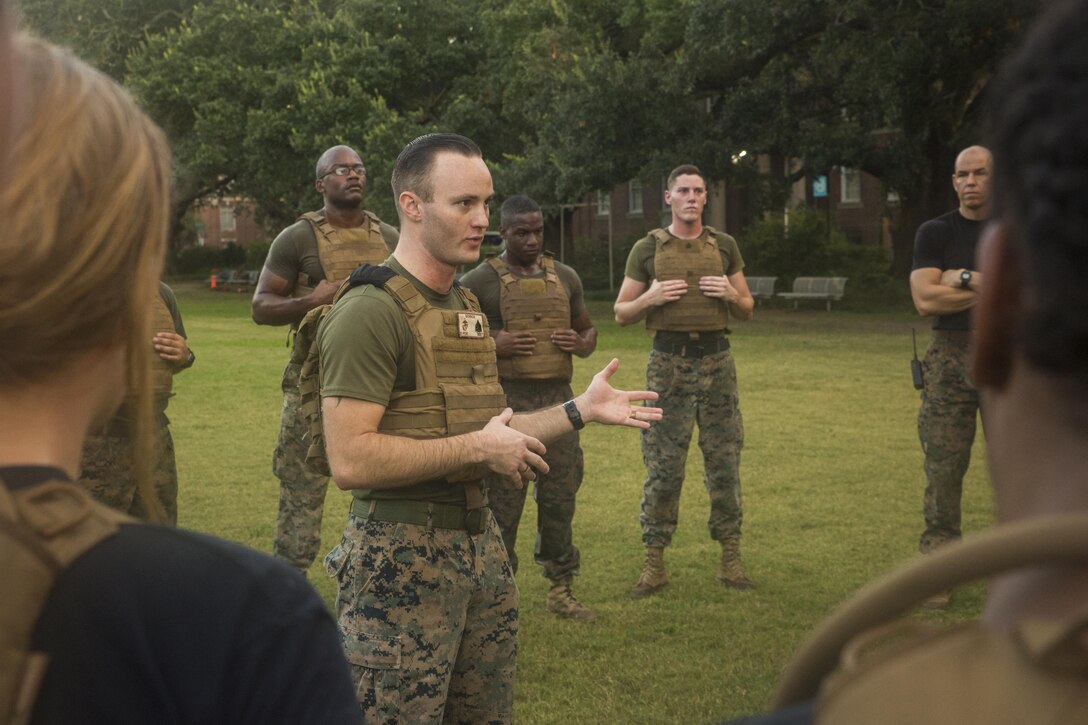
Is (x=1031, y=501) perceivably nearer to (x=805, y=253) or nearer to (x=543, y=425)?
(x=543, y=425)

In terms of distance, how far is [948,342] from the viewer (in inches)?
288

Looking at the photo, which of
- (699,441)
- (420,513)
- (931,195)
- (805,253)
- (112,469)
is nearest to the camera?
(420,513)

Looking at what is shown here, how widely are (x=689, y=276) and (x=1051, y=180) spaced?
7.12 meters

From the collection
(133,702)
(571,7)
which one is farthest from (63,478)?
(571,7)

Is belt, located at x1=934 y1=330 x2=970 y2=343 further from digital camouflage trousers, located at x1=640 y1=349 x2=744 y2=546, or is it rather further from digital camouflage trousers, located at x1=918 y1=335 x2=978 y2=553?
digital camouflage trousers, located at x1=640 y1=349 x2=744 y2=546

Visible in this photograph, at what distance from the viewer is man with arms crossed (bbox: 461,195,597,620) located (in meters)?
7.08

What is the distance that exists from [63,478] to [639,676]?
16.6ft

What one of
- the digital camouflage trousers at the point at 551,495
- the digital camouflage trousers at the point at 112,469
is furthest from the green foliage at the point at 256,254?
the digital camouflage trousers at the point at 112,469

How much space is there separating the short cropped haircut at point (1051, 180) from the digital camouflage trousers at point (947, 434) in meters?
6.73

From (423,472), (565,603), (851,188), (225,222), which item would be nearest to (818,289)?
(851,188)

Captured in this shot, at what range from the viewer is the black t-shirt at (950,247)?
716 centimetres

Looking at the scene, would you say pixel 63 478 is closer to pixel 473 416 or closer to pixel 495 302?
pixel 473 416

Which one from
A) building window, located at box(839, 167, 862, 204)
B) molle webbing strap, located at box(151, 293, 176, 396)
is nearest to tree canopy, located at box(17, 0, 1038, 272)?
building window, located at box(839, 167, 862, 204)

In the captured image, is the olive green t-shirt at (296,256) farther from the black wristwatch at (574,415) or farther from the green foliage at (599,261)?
the green foliage at (599,261)
